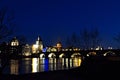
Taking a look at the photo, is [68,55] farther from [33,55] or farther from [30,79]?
[30,79]

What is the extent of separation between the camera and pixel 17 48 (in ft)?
93.6

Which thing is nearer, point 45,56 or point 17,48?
point 17,48

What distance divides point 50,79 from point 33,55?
160289 millimetres

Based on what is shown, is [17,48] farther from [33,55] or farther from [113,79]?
[33,55]

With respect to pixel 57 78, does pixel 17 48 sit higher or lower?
higher

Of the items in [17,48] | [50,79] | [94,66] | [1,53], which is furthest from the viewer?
[17,48]

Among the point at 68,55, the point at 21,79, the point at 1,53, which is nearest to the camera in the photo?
the point at 21,79

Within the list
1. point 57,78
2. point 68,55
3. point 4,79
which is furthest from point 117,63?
point 68,55

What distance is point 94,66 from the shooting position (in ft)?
79.6

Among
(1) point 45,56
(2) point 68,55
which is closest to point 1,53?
(2) point 68,55

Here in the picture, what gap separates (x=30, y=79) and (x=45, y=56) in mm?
151174

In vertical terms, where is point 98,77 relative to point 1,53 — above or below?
below

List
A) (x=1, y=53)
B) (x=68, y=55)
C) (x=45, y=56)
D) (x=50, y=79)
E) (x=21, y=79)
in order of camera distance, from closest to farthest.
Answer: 1. (x=21, y=79)
2. (x=50, y=79)
3. (x=1, y=53)
4. (x=68, y=55)
5. (x=45, y=56)

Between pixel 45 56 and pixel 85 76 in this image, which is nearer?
pixel 85 76
